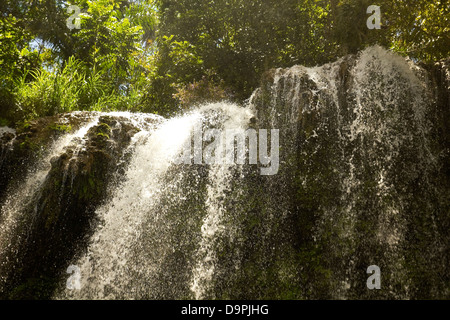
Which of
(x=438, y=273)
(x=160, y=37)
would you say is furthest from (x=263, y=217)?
(x=160, y=37)

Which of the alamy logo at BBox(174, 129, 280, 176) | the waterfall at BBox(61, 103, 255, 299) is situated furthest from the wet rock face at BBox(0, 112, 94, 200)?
the alamy logo at BBox(174, 129, 280, 176)

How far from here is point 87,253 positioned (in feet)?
13.9

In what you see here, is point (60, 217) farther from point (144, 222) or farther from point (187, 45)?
point (187, 45)

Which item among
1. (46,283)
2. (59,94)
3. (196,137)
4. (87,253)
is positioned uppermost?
(59,94)

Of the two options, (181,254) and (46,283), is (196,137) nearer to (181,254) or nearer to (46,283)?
(181,254)

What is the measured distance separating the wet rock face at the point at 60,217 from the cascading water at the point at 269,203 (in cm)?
2

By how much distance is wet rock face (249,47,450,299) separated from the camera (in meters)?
3.50

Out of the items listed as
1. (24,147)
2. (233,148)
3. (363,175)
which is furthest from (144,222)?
(363,175)

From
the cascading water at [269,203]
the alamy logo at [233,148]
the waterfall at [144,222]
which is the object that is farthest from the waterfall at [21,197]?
the alamy logo at [233,148]

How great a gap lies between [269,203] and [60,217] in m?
2.56

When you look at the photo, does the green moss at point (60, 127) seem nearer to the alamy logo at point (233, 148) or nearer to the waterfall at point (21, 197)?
the waterfall at point (21, 197)

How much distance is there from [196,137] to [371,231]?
243cm

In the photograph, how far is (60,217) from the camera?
4.38 m

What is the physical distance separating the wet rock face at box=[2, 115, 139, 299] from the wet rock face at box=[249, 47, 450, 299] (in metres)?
2.18
